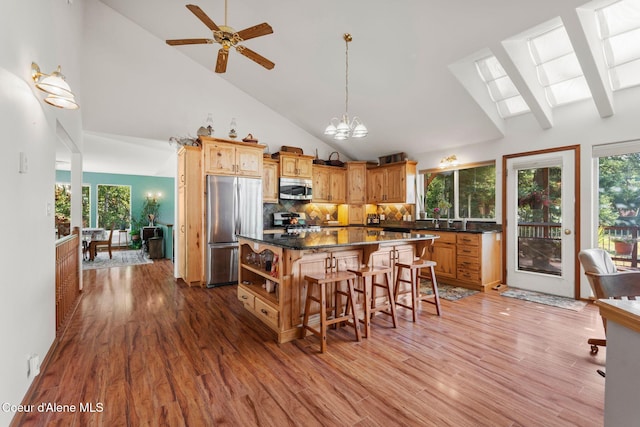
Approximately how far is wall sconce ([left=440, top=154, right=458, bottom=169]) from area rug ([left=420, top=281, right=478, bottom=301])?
Answer: 7.43 ft

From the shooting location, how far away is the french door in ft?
13.8

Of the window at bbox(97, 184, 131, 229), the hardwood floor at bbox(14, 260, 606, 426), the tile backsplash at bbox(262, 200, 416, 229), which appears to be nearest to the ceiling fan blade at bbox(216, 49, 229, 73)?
the hardwood floor at bbox(14, 260, 606, 426)

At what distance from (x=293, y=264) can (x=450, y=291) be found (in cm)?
294

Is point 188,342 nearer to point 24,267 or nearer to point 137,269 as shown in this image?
point 24,267

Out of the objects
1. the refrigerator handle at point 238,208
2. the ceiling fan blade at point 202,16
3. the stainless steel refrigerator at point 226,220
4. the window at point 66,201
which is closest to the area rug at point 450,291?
the stainless steel refrigerator at point 226,220

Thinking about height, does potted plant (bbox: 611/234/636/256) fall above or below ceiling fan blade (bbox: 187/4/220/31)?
below

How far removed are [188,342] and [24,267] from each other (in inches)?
54.3

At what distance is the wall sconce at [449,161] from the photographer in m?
5.47

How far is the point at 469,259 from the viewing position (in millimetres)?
4719

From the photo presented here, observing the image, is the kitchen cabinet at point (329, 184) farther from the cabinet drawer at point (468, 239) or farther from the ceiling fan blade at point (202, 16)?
the ceiling fan blade at point (202, 16)

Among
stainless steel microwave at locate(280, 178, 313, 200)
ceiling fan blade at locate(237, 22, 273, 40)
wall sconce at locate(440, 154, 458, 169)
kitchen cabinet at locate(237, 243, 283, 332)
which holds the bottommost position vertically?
kitchen cabinet at locate(237, 243, 283, 332)

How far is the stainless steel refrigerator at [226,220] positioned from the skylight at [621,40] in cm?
506

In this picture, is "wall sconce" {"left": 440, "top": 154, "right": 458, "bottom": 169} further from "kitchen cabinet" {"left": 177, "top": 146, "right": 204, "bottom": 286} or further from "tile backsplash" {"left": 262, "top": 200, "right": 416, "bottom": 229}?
"kitchen cabinet" {"left": 177, "top": 146, "right": 204, "bottom": 286}

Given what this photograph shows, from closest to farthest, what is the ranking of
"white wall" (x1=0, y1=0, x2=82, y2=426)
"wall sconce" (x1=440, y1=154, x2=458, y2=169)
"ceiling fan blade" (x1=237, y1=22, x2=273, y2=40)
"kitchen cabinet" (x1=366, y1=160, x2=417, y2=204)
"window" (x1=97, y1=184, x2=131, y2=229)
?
"white wall" (x1=0, y1=0, x2=82, y2=426) → "ceiling fan blade" (x1=237, y1=22, x2=273, y2=40) → "wall sconce" (x1=440, y1=154, x2=458, y2=169) → "kitchen cabinet" (x1=366, y1=160, x2=417, y2=204) → "window" (x1=97, y1=184, x2=131, y2=229)
